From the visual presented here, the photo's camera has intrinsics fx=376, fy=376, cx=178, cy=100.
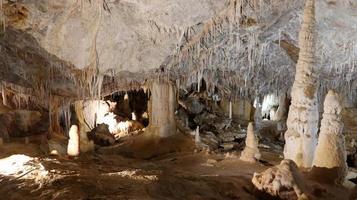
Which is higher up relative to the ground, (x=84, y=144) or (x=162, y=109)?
(x=162, y=109)

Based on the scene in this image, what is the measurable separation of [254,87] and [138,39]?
35.9ft

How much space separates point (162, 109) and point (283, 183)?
377 inches

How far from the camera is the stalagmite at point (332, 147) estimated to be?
7.05 meters

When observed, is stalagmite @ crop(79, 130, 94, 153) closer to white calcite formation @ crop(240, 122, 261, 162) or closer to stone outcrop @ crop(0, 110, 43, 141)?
stone outcrop @ crop(0, 110, 43, 141)

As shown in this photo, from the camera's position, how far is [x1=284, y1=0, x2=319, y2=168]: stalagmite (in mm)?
9328

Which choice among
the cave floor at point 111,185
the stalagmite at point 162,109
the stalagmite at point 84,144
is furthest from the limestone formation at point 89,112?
the cave floor at point 111,185

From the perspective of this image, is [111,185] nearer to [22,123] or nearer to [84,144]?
[84,144]

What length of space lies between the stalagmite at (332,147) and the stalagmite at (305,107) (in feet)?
6.45

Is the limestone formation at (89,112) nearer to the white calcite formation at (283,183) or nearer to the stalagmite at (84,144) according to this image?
the stalagmite at (84,144)

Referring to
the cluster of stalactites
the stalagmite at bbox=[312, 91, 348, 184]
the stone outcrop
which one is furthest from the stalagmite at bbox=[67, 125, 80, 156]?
the stone outcrop

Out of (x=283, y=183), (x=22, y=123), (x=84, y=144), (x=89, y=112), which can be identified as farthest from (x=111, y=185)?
(x=89, y=112)

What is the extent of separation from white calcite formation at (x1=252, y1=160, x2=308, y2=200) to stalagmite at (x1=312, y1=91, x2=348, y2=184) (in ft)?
4.10

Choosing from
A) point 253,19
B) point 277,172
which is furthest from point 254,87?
point 277,172

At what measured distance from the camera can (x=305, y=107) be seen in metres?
9.45
